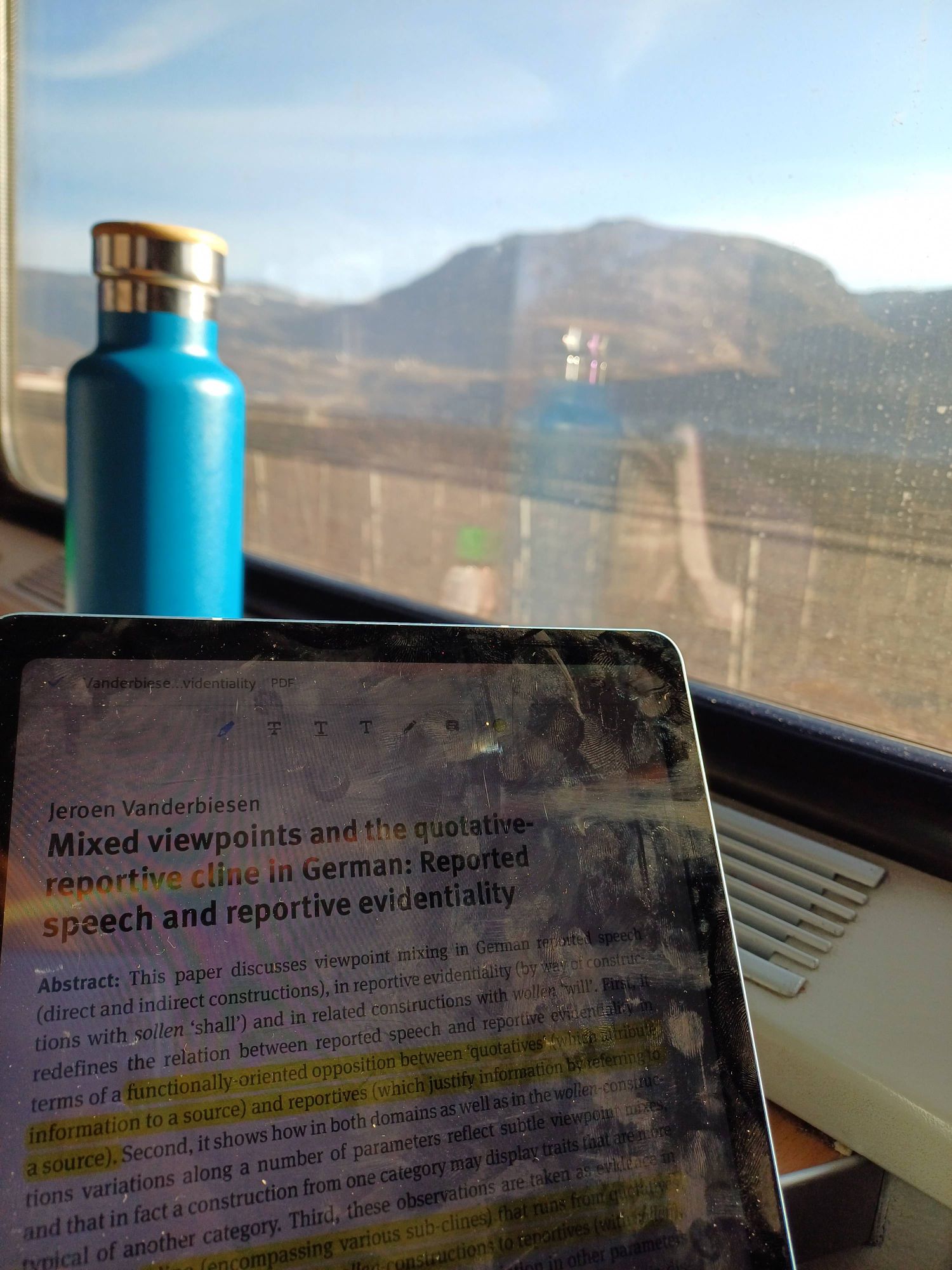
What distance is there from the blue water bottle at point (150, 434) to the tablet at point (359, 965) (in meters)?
0.28

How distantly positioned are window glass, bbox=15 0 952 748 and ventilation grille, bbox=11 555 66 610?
0.93ft

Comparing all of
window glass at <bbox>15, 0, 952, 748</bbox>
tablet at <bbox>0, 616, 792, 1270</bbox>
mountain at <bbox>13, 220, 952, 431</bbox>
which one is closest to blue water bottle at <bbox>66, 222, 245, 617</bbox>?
mountain at <bbox>13, 220, 952, 431</bbox>

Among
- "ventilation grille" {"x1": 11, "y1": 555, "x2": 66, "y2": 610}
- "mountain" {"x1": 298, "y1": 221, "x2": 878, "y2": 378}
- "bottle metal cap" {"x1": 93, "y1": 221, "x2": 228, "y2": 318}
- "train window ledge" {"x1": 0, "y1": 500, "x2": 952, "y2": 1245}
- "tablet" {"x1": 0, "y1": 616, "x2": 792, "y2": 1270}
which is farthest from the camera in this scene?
"ventilation grille" {"x1": 11, "y1": 555, "x2": 66, "y2": 610}

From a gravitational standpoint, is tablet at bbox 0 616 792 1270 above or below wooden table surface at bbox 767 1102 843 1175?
above

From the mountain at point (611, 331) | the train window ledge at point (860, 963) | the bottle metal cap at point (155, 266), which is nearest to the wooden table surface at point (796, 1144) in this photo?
the train window ledge at point (860, 963)

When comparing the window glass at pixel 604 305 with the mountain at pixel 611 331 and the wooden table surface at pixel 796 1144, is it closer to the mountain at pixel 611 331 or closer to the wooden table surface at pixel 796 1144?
the mountain at pixel 611 331

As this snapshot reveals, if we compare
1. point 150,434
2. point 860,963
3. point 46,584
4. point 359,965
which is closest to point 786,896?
point 860,963

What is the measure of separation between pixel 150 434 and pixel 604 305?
0.46 meters

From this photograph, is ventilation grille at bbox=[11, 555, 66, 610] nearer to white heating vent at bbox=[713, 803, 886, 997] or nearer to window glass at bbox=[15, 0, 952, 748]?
window glass at bbox=[15, 0, 952, 748]

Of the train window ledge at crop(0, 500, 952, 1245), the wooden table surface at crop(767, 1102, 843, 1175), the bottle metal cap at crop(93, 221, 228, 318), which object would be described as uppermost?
the bottle metal cap at crop(93, 221, 228, 318)

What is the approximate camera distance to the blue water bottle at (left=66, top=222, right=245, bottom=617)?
608mm

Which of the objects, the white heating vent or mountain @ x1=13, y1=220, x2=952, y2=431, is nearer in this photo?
the white heating vent

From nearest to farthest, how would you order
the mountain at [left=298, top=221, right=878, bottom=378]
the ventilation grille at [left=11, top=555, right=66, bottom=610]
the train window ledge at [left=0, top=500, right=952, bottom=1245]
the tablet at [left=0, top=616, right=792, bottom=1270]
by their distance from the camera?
the tablet at [left=0, top=616, right=792, bottom=1270]
the train window ledge at [left=0, top=500, right=952, bottom=1245]
the mountain at [left=298, top=221, right=878, bottom=378]
the ventilation grille at [left=11, top=555, right=66, bottom=610]

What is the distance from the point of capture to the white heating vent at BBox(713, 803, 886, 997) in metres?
0.55
